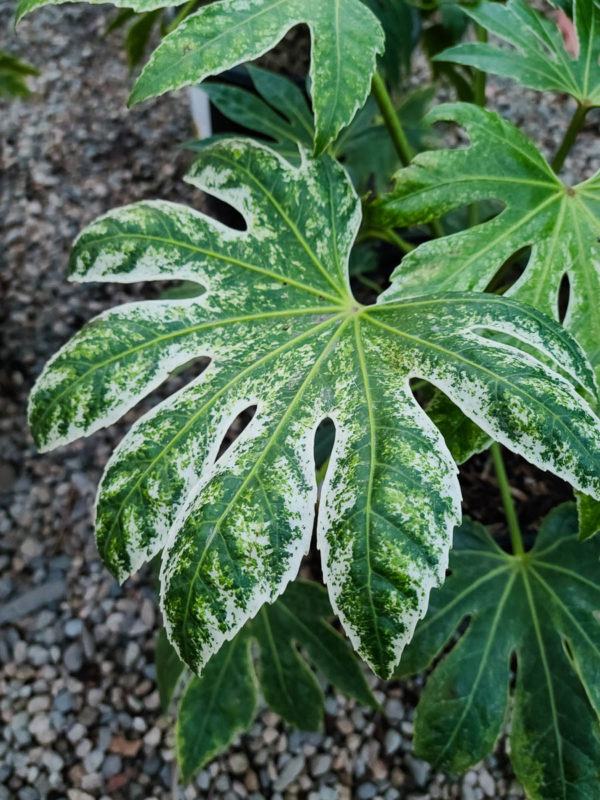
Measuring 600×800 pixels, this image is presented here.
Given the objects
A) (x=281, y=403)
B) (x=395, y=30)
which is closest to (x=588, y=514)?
(x=281, y=403)

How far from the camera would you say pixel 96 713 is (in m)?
1.27

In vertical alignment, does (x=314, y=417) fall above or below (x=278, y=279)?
below

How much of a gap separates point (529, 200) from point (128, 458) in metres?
0.54

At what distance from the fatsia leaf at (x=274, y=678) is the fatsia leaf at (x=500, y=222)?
532 mm

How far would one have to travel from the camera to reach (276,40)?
73 centimetres

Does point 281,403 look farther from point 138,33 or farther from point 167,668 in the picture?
point 138,33

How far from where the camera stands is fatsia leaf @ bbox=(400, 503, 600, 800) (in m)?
0.88

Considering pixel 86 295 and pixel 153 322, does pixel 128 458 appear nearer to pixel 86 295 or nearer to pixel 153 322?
pixel 153 322

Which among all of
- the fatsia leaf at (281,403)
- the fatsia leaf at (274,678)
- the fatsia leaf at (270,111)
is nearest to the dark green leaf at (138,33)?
the fatsia leaf at (270,111)

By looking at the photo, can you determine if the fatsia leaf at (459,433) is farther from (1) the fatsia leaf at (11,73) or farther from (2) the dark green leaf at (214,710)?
(1) the fatsia leaf at (11,73)

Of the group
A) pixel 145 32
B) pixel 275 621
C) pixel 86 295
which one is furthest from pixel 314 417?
pixel 86 295

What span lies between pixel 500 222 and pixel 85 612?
3.49 ft

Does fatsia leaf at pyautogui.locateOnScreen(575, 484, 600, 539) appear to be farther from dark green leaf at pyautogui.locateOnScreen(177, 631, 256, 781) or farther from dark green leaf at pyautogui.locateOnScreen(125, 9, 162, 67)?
dark green leaf at pyautogui.locateOnScreen(125, 9, 162, 67)

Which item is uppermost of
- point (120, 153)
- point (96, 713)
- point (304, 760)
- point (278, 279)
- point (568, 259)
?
point (120, 153)
